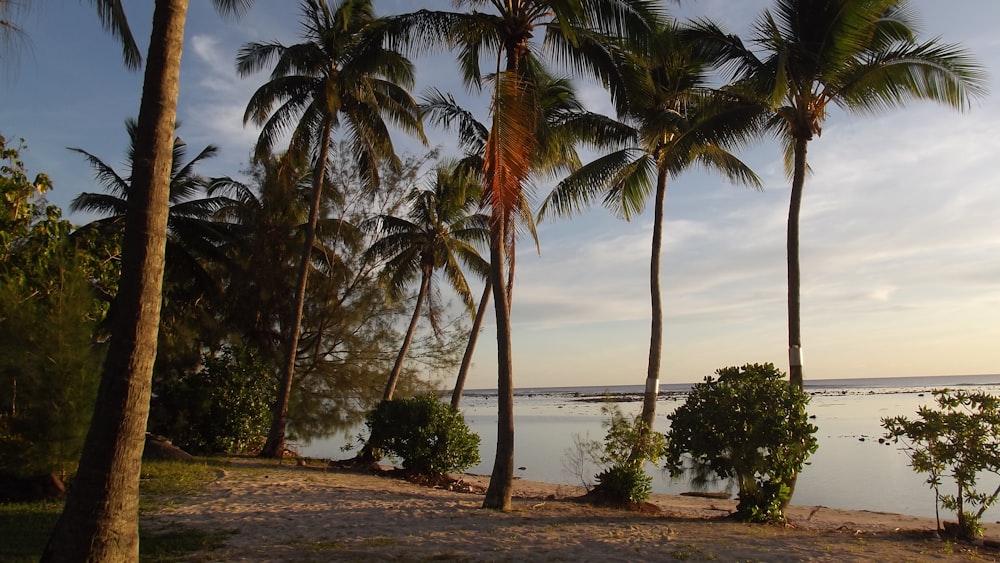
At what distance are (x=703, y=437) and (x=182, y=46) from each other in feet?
29.8

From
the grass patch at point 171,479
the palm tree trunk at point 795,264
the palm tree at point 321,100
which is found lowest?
the grass patch at point 171,479

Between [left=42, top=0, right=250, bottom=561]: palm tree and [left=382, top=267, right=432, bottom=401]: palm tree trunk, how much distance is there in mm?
13669

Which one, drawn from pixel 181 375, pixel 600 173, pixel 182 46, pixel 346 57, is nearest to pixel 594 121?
pixel 600 173

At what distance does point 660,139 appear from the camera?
1491 centimetres

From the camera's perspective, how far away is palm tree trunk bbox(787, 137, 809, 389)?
468 inches

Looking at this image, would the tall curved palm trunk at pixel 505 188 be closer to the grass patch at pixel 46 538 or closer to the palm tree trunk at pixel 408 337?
the grass patch at pixel 46 538

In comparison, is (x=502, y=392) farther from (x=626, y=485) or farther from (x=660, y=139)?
(x=660, y=139)

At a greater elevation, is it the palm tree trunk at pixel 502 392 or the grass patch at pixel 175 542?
the palm tree trunk at pixel 502 392

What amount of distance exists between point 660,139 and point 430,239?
8.64m

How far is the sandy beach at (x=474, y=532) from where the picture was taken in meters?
7.73

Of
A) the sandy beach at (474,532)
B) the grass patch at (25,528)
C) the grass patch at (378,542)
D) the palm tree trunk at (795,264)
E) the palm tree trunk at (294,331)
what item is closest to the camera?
the grass patch at (25,528)

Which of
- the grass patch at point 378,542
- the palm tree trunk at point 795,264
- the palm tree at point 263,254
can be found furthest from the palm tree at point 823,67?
the palm tree at point 263,254

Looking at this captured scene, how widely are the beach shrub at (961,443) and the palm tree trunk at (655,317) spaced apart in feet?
14.5

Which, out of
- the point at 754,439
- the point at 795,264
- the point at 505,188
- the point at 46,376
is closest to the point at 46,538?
the point at 46,376
